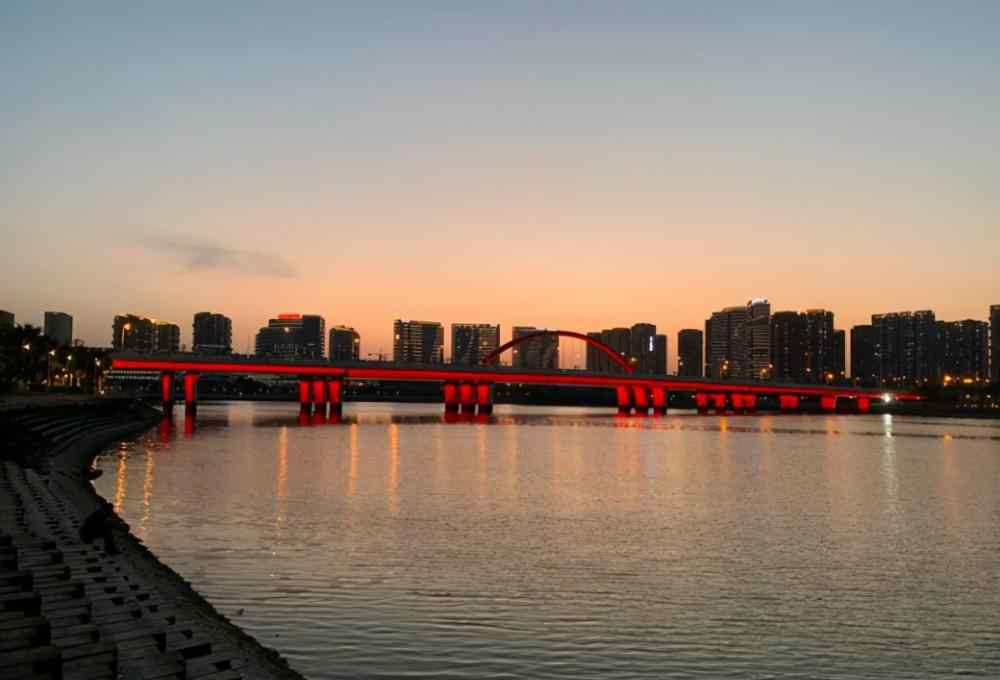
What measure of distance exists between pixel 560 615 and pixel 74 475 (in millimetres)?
30056

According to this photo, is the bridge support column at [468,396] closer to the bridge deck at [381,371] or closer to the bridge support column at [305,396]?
the bridge deck at [381,371]

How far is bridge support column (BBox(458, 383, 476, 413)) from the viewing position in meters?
184

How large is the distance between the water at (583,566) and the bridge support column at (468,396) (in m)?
126

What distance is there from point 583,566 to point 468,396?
160263mm

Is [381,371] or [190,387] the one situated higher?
[381,371]

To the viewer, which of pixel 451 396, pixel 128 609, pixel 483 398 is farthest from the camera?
pixel 451 396

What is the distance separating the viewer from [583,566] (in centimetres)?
2516

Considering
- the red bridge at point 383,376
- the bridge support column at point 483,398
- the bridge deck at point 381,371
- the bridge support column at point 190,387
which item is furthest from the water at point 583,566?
the bridge support column at point 483,398

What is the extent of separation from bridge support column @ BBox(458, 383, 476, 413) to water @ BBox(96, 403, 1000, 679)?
12556 centimetres

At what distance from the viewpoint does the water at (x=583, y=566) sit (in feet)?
54.9

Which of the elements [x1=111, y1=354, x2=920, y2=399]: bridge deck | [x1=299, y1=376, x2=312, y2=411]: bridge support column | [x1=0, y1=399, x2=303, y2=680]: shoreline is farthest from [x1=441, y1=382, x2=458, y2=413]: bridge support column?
[x1=0, y1=399, x2=303, y2=680]: shoreline

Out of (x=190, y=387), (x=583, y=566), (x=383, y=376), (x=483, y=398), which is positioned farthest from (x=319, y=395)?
(x=583, y=566)

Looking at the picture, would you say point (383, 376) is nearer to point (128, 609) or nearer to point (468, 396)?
point (468, 396)

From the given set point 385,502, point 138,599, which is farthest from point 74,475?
point 138,599
